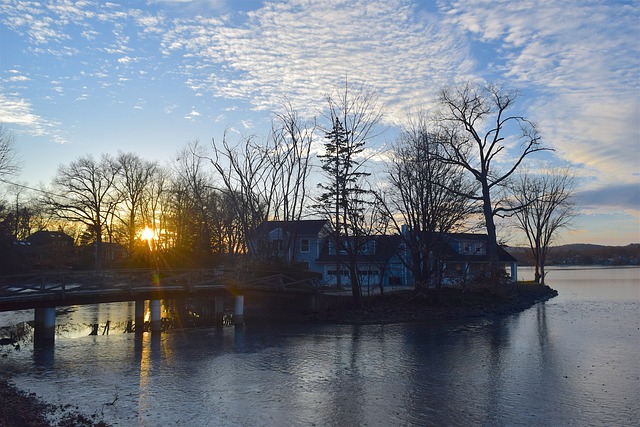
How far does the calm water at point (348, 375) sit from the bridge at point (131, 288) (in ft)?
6.04

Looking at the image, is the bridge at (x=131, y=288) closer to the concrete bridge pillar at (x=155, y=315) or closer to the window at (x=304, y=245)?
the concrete bridge pillar at (x=155, y=315)

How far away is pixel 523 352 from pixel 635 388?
5911mm

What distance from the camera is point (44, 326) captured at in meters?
23.8

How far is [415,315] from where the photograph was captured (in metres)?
32.9

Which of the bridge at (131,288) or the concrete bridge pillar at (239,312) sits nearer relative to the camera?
the bridge at (131,288)

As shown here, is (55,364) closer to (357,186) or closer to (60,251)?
(357,186)

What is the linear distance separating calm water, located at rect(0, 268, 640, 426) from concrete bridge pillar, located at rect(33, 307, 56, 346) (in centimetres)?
76

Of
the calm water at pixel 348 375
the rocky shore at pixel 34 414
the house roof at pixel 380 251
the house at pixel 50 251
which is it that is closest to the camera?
the rocky shore at pixel 34 414

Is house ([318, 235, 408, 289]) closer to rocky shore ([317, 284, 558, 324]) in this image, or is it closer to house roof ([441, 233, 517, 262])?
house roof ([441, 233, 517, 262])

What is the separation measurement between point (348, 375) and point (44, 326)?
15.1m

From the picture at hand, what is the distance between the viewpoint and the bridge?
23645mm

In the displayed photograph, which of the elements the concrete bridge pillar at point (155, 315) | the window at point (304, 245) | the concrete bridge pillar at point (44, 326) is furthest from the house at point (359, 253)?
the concrete bridge pillar at point (44, 326)

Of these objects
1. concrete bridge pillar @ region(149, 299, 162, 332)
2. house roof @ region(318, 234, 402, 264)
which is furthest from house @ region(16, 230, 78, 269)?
concrete bridge pillar @ region(149, 299, 162, 332)

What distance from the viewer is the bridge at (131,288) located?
2365 centimetres
